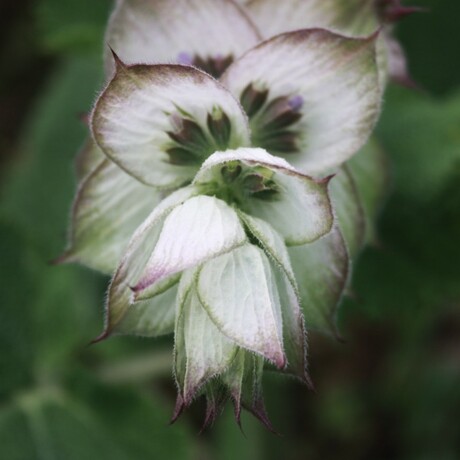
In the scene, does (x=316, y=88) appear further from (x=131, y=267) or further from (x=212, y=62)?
(x=131, y=267)

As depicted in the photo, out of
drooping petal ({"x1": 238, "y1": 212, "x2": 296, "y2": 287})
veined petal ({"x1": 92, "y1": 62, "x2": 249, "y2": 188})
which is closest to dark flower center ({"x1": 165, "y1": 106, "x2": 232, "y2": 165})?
veined petal ({"x1": 92, "y1": 62, "x2": 249, "y2": 188})

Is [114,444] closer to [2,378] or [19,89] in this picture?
[2,378]

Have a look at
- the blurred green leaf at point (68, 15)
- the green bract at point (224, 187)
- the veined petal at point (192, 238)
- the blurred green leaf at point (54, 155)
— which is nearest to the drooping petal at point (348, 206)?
the green bract at point (224, 187)

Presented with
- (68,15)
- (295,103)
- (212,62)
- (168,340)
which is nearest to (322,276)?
(295,103)

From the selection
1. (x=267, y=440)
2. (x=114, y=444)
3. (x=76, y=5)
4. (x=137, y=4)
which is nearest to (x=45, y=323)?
(x=114, y=444)

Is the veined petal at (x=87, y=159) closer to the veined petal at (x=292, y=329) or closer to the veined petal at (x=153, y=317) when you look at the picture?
the veined petal at (x=153, y=317)

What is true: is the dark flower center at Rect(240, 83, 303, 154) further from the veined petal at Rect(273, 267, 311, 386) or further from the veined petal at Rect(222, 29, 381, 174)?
the veined petal at Rect(273, 267, 311, 386)

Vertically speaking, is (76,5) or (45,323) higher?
(76,5)
